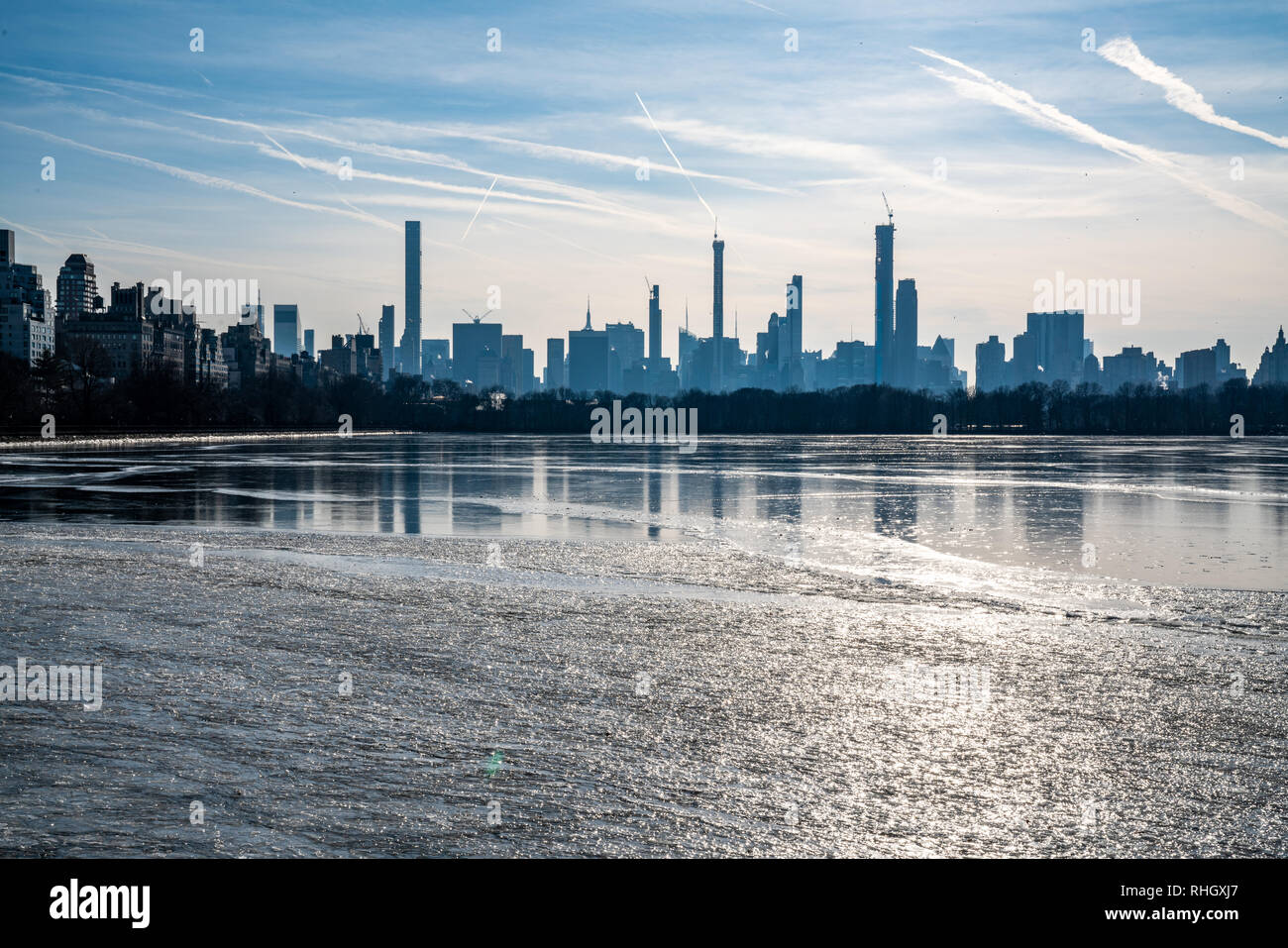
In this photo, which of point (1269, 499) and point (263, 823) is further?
point (1269, 499)

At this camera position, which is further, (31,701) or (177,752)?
(31,701)

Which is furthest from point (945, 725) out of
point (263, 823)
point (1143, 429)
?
point (1143, 429)

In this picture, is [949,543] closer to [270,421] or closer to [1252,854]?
[1252,854]

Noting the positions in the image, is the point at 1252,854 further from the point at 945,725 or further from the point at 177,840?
the point at 177,840

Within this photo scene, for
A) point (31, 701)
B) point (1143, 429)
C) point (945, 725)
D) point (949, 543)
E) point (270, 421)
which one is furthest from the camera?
point (1143, 429)

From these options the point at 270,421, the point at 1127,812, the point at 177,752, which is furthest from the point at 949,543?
the point at 270,421
